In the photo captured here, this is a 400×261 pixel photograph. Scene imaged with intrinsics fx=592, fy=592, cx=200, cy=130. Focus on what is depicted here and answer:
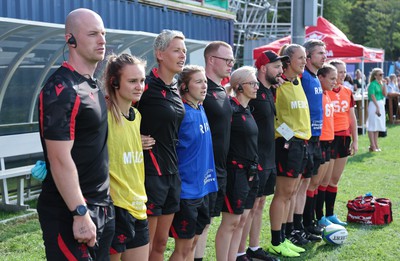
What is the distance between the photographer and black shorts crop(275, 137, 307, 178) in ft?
20.0

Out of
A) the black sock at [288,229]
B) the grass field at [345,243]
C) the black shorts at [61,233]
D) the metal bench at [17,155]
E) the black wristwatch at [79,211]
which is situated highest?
the black wristwatch at [79,211]

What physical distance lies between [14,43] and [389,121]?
1847 cm

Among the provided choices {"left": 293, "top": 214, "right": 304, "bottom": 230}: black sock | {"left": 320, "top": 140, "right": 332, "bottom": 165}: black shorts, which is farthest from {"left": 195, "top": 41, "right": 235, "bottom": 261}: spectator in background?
{"left": 320, "top": 140, "right": 332, "bottom": 165}: black shorts

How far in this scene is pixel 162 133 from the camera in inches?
162

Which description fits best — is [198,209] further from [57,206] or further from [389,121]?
[389,121]

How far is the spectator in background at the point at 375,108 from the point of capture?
1497 cm

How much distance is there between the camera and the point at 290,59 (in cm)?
611

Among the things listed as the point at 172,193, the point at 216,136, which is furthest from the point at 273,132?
the point at 172,193

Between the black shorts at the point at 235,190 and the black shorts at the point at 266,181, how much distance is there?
0.40 meters

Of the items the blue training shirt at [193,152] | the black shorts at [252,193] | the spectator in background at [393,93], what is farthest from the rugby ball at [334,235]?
the spectator in background at [393,93]

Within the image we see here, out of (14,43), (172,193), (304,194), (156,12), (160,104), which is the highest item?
(156,12)

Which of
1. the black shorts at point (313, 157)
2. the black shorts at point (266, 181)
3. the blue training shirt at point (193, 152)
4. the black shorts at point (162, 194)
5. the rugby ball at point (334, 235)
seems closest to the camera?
the black shorts at point (162, 194)

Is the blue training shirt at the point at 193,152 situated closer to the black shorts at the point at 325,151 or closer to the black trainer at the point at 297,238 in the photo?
the black trainer at the point at 297,238

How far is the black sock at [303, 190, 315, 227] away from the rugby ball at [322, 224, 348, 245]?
49cm
